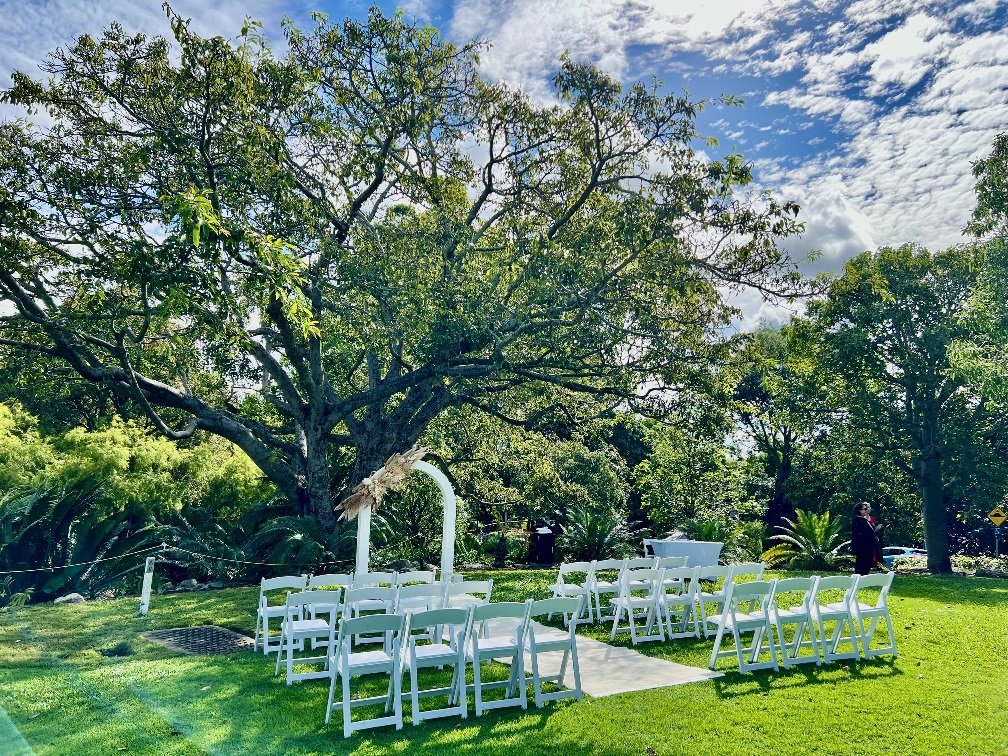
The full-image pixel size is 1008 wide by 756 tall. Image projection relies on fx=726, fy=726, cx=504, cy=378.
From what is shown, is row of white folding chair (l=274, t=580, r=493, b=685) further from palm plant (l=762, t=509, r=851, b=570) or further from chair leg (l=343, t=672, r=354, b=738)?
→ palm plant (l=762, t=509, r=851, b=570)

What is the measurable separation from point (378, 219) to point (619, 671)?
11.9 metres

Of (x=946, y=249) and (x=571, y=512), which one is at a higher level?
(x=946, y=249)

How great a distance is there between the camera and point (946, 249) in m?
20.6

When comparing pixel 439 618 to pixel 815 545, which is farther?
pixel 815 545

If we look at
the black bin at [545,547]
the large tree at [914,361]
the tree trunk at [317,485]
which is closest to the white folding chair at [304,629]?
the tree trunk at [317,485]

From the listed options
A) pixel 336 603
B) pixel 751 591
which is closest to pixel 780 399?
pixel 751 591

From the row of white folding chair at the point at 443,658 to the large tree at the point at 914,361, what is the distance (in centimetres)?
1686

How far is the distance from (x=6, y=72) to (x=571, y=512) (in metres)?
15.0

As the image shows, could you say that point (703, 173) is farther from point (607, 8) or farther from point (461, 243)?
point (461, 243)

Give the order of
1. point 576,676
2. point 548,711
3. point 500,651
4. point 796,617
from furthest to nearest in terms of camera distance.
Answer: point 796,617 < point 576,676 < point 500,651 < point 548,711

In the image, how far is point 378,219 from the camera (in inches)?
645

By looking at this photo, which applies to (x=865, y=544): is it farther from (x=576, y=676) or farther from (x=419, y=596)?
(x=419, y=596)

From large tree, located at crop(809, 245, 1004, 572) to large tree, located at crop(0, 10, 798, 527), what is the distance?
25.4 ft

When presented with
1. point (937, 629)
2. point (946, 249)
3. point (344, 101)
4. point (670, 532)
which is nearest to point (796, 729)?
point (937, 629)
